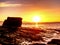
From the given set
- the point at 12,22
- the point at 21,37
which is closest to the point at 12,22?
the point at 12,22

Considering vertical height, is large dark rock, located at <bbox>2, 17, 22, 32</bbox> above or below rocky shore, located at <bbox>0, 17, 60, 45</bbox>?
above

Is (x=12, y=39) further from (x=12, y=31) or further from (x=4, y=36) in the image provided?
(x=12, y=31)

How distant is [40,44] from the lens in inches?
689

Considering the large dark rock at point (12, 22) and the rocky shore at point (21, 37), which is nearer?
the rocky shore at point (21, 37)

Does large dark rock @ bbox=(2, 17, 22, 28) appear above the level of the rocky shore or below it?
above

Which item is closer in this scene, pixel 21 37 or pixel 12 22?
pixel 21 37

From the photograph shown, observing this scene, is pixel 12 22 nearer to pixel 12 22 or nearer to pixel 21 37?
pixel 12 22

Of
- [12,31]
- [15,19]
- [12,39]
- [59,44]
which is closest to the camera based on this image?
[59,44]

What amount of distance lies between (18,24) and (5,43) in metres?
9.52

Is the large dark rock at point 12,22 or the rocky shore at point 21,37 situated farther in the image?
the large dark rock at point 12,22

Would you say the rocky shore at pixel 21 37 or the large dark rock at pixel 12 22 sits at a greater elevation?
the large dark rock at pixel 12 22

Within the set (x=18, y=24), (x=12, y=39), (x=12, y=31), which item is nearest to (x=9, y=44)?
(x=12, y=39)

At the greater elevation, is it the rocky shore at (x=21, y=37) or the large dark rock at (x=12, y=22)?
the large dark rock at (x=12, y=22)

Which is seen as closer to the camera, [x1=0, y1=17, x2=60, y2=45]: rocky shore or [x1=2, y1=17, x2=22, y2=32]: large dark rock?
[x1=0, y1=17, x2=60, y2=45]: rocky shore
